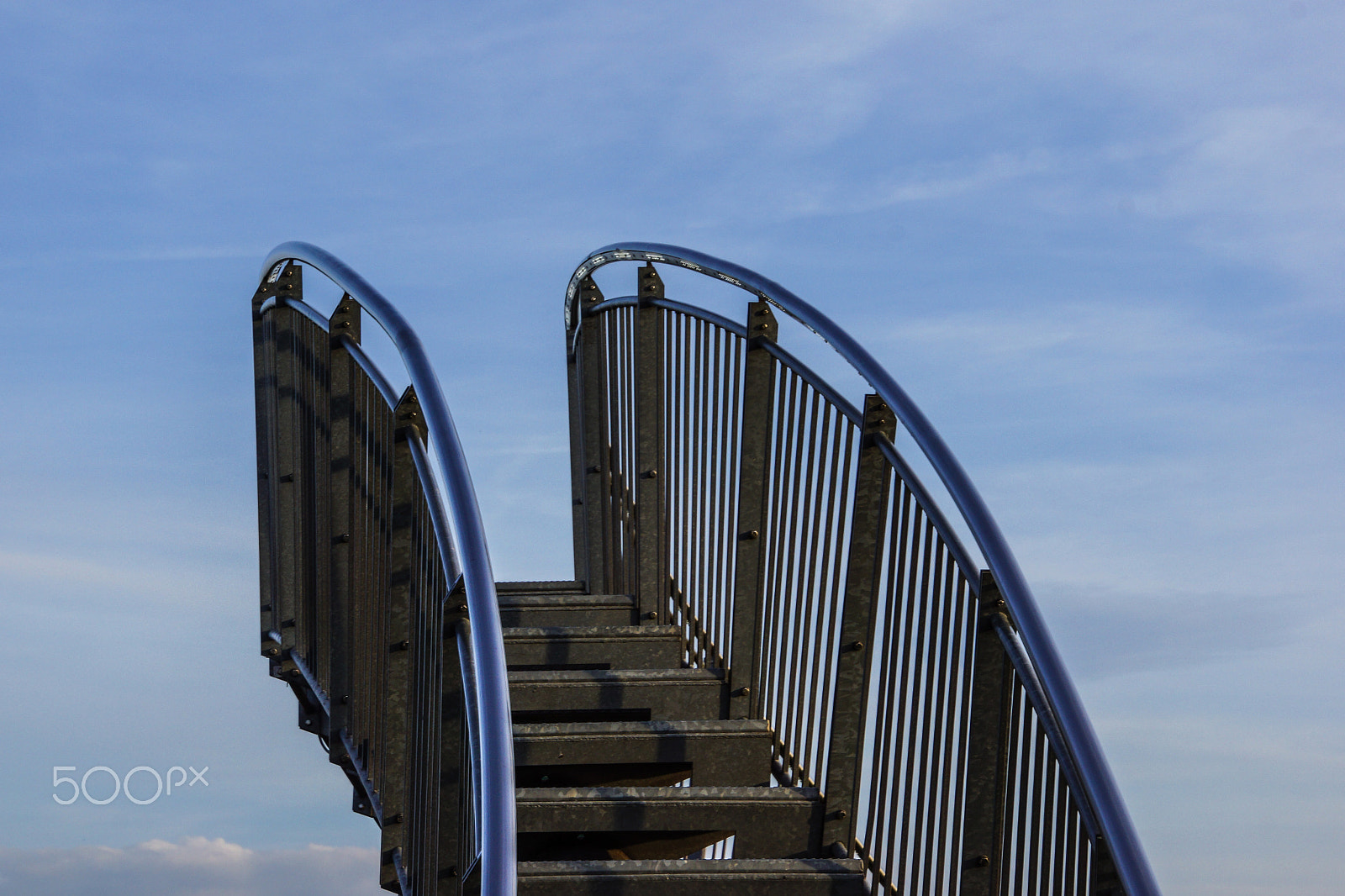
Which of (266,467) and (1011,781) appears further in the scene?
(266,467)

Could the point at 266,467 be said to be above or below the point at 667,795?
above

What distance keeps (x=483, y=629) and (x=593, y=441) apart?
4017 mm

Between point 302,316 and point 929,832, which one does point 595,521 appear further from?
point 929,832

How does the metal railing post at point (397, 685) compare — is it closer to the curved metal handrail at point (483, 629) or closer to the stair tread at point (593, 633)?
the curved metal handrail at point (483, 629)

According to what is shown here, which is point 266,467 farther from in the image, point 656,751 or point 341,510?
point 656,751

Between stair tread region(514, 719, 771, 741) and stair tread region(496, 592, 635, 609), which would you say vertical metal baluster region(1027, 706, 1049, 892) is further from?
stair tread region(496, 592, 635, 609)

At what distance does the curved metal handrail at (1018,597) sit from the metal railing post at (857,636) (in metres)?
0.20

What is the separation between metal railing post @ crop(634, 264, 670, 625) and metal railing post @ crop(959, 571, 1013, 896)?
260 centimetres

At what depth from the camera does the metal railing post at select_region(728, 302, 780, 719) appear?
191 inches

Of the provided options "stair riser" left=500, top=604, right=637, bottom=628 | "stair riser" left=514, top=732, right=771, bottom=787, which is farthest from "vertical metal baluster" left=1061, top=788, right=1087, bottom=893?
"stair riser" left=500, top=604, right=637, bottom=628

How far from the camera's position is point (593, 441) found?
6.91 meters

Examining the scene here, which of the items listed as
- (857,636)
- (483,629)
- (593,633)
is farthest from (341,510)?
(483,629)

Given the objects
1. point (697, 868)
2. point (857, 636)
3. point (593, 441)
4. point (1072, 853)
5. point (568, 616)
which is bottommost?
point (1072, 853)

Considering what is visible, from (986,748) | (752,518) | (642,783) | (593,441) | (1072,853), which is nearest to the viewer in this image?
(1072,853)
